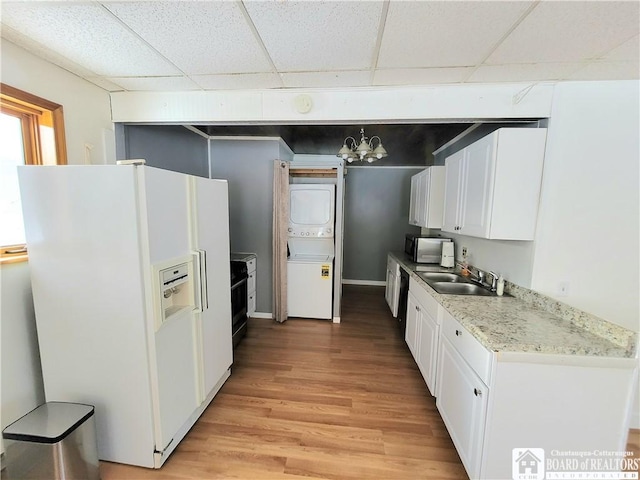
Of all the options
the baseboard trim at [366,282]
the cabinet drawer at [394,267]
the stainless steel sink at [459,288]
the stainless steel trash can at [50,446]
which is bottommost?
the baseboard trim at [366,282]

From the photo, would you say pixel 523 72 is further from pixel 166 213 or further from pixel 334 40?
pixel 166 213

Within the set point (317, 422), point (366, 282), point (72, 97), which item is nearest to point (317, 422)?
point (317, 422)

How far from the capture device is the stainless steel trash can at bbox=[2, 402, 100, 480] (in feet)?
4.23

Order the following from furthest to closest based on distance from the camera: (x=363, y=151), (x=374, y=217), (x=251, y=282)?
(x=374, y=217) → (x=251, y=282) → (x=363, y=151)

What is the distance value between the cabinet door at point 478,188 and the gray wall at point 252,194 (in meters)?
2.37

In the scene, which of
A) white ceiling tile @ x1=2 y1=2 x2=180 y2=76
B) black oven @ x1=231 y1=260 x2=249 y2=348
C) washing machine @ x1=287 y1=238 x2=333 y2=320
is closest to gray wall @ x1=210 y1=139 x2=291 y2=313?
washing machine @ x1=287 y1=238 x2=333 y2=320

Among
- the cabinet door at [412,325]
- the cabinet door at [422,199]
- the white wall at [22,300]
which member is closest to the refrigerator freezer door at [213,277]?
the white wall at [22,300]

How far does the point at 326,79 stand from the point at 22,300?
97.9 inches

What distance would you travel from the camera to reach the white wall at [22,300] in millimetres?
1490

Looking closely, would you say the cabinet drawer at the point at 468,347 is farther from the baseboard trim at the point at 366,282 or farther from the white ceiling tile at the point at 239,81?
the baseboard trim at the point at 366,282

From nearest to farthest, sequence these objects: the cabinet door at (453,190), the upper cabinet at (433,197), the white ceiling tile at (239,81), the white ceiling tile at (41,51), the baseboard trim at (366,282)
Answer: the white ceiling tile at (41,51)
the white ceiling tile at (239,81)
the cabinet door at (453,190)
the upper cabinet at (433,197)
the baseboard trim at (366,282)

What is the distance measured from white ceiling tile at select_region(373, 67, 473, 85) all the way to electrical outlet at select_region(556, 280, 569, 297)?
5.42ft

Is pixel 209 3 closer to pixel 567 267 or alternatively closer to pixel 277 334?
pixel 567 267

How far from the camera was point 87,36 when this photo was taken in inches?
57.7
